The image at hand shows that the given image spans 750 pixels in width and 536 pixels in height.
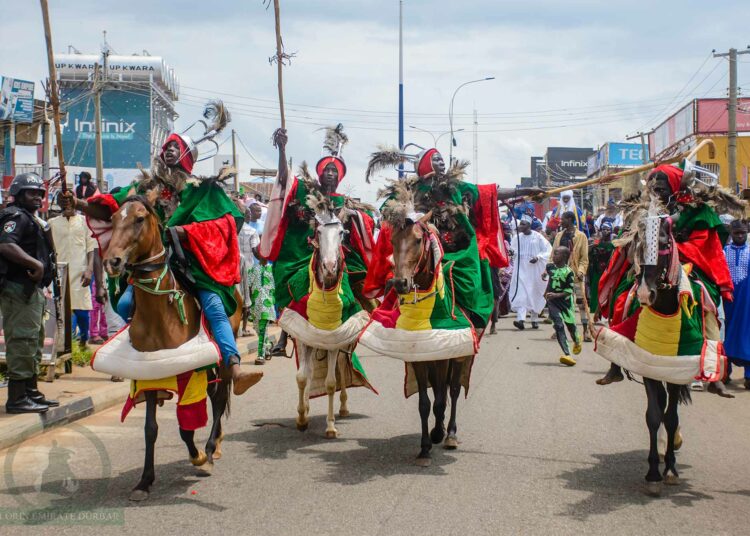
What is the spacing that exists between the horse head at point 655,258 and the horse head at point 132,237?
11.6ft

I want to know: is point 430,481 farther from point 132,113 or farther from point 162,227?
point 132,113

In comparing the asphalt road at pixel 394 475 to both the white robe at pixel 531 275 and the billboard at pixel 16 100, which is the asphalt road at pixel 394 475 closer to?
the white robe at pixel 531 275

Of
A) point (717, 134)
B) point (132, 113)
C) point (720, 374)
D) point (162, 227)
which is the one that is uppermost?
point (132, 113)

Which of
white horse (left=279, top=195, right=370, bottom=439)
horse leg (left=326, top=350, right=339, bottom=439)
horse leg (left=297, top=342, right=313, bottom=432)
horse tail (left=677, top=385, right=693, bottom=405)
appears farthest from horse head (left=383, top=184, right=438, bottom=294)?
horse tail (left=677, top=385, right=693, bottom=405)

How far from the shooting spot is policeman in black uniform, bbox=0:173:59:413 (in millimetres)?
8492

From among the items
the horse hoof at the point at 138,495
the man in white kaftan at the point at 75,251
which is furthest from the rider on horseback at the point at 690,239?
the man in white kaftan at the point at 75,251

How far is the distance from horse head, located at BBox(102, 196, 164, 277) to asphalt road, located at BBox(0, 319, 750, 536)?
1.71 m

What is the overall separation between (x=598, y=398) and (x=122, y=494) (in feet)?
20.3

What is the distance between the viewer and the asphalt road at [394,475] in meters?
5.83

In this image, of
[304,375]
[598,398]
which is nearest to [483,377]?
[598,398]

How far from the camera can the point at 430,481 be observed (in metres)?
6.91

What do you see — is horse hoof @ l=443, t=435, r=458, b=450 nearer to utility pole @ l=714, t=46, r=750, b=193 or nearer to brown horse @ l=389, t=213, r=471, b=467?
brown horse @ l=389, t=213, r=471, b=467

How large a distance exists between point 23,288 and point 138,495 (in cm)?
325

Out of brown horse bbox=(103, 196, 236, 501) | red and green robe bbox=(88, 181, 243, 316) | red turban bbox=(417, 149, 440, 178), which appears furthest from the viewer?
red turban bbox=(417, 149, 440, 178)
